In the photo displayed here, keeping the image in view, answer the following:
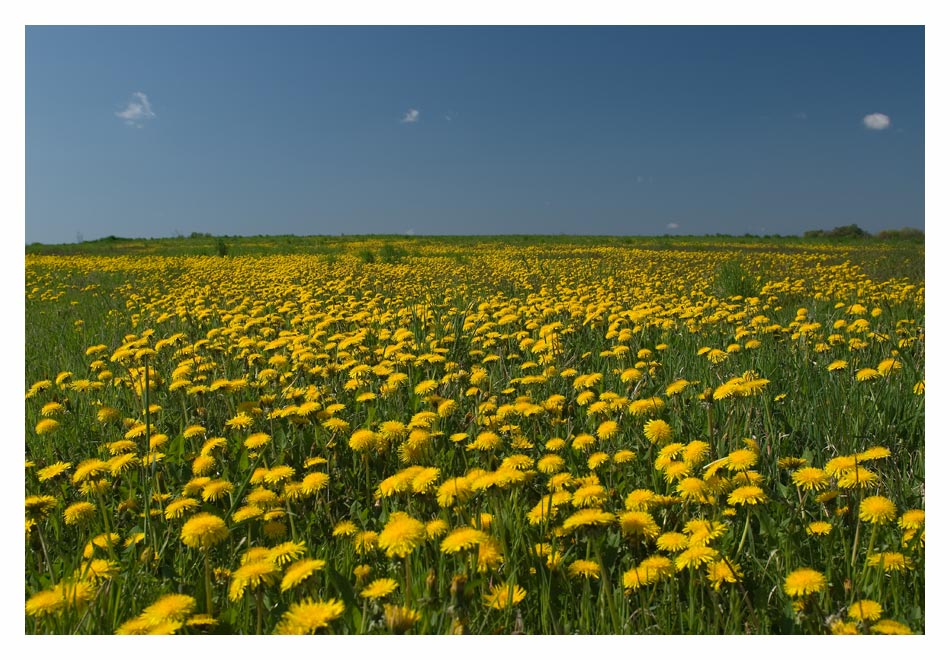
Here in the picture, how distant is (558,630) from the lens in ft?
4.73

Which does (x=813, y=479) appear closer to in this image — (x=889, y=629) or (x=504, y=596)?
(x=889, y=629)

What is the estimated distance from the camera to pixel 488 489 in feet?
5.74

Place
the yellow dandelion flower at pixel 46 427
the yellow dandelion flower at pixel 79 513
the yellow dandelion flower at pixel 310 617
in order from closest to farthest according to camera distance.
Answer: the yellow dandelion flower at pixel 310 617 → the yellow dandelion flower at pixel 79 513 → the yellow dandelion flower at pixel 46 427

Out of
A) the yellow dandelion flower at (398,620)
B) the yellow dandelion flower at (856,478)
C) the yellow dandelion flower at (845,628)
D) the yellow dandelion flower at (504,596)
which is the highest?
the yellow dandelion flower at (856,478)

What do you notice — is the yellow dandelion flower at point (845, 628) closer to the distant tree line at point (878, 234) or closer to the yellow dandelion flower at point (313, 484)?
the yellow dandelion flower at point (313, 484)

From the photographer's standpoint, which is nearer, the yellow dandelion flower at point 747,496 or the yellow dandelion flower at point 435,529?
the yellow dandelion flower at point 435,529

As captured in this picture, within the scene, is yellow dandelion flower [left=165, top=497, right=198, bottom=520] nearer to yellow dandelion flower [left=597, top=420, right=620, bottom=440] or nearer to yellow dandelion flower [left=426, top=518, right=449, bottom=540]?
yellow dandelion flower [left=426, top=518, right=449, bottom=540]

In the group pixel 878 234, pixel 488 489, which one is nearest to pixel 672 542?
pixel 488 489

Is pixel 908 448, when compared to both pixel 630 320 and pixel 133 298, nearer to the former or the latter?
pixel 630 320

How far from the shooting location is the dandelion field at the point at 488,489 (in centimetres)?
149

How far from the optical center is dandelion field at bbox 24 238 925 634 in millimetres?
1486

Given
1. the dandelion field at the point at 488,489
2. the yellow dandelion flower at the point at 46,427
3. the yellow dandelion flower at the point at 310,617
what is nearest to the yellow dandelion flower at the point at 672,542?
the dandelion field at the point at 488,489

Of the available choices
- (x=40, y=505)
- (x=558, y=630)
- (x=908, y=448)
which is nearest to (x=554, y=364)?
(x=908, y=448)

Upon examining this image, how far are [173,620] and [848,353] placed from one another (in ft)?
13.5
